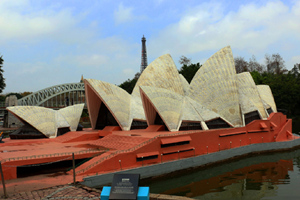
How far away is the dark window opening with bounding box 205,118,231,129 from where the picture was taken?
25062mm

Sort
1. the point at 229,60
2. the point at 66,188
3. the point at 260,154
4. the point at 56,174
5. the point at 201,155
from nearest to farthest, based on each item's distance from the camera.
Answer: the point at 66,188
the point at 56,174
the point at 201,155
the point at 260,154
the point at 229,60

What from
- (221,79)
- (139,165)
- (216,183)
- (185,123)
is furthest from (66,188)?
(221,79)

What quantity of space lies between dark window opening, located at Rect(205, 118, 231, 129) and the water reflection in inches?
168

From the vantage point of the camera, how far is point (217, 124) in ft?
83.5

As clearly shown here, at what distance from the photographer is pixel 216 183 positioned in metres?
16.6

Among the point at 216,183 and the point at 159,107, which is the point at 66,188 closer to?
the point at 216,183

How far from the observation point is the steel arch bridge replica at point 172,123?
63.8 ft

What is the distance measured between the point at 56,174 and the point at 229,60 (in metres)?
21.8

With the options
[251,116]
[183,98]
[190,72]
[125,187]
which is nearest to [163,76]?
[183,98]

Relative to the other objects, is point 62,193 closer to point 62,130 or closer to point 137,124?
point 62,130

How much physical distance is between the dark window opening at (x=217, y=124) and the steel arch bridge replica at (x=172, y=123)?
0.34ft

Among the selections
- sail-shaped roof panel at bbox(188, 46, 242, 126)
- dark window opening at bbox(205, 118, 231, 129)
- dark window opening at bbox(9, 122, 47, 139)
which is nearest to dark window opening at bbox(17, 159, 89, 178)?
dark window opening at bbox(9, 122, 47, 139)

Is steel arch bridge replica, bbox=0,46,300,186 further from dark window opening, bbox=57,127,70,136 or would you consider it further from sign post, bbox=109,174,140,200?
sign post, bbox=109,174,140,200

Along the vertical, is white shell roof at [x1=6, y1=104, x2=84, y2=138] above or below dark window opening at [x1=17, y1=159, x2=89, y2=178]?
above
